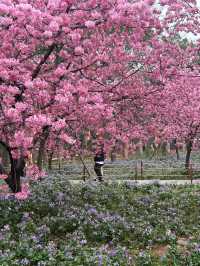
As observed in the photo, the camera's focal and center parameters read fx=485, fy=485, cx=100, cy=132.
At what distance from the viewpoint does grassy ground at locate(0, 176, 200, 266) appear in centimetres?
885

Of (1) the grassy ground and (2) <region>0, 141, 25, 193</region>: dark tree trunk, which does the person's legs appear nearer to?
(1) the grassy ground

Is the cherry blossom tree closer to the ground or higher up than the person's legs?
higher up

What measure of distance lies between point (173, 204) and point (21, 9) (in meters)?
7.97

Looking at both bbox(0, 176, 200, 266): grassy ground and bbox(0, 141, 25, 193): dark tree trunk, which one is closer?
bbox(0, 176, 200, 266): grassy ground

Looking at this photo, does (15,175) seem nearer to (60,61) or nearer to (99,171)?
(60,61)

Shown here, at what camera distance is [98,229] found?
11.4 m

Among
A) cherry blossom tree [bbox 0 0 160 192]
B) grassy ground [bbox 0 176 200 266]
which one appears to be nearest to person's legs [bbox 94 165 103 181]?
grassy ground [bbox 0 176 200 266]

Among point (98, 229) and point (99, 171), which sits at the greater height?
point (99, 171)

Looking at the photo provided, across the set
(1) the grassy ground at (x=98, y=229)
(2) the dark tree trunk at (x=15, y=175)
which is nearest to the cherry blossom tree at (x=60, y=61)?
(2) the dark tree trunk at (x=15, y=175)

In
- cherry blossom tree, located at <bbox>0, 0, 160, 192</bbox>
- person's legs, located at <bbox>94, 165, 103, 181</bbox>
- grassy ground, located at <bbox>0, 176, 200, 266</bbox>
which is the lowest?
grassy ground, located at <bbox>0, 176, 200, 266</bbox>

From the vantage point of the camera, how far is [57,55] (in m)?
12.9

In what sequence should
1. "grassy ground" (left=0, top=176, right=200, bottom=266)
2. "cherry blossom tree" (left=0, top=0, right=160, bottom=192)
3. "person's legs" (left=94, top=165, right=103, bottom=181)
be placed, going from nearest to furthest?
1. "grassy ground" (left=0, top=176, right=200, bottom=266)
2. "cherry blossom tree" (left=0, top=0, right=160, bottom=192)
3. "person's legs" (left=94, top=165, right=103, bottom=181)

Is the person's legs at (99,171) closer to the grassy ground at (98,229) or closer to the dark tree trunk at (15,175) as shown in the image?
the grassy ground at (98,229)

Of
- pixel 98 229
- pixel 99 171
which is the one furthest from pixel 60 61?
pixel 99 171
